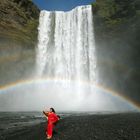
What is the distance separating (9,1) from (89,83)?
106 ft

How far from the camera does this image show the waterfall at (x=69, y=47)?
74.4 metres

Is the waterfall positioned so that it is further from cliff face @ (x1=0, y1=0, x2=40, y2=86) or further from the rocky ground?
the rocky ground

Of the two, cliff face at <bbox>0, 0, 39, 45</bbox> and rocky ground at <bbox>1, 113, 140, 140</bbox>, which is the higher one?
cliff face at <bbox>0, 0, 39, 45</bbox>

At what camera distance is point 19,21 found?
80.4m

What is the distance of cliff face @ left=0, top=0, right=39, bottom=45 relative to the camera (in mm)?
74688

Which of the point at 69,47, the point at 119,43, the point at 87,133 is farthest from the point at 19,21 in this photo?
the point at 87,133

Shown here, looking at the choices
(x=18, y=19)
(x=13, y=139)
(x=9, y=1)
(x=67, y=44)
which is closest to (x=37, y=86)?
(x=67, y=44)

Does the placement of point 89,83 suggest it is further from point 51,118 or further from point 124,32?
point 51,118

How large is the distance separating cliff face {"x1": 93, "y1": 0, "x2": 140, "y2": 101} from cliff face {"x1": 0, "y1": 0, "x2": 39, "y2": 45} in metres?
18.1

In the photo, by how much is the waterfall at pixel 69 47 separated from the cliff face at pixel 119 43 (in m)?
2.36

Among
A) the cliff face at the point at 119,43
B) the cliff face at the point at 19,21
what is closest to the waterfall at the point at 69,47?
the cliff face at the point at 119,43

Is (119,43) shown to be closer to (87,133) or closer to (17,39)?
(17,39)

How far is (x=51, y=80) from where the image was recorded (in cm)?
7762

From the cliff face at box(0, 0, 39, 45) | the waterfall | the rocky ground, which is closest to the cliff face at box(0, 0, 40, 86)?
the cliff face at box(0, 0, 39, 45)
